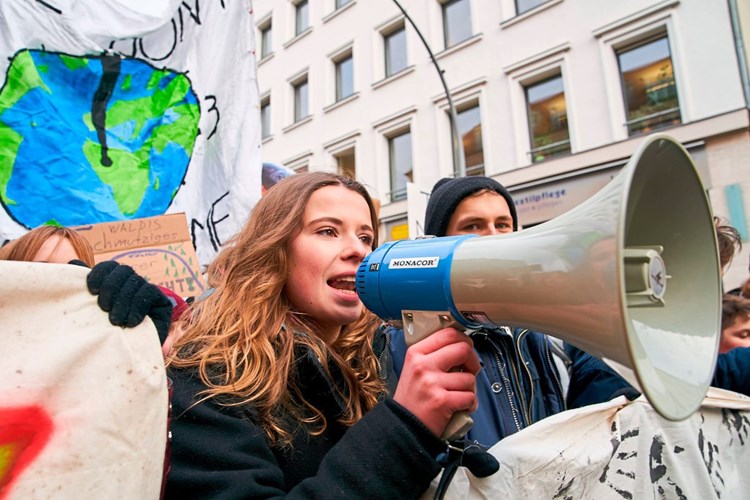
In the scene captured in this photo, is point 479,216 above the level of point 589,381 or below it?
above

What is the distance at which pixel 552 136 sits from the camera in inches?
348

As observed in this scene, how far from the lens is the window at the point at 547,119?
8.74 m

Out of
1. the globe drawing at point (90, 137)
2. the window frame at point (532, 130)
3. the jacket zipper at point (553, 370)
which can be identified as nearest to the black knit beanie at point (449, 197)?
the jacket zipper at point (553, 370)

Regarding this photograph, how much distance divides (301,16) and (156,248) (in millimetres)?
13678

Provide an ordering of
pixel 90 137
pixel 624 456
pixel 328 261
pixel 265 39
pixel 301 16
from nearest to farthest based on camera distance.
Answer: pixel 624 456 < pixel 328 261 < pixel 90 137 < pixel 301 16 < pixel 265 39

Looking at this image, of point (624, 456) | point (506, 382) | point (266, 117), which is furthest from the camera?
point (266, 117)

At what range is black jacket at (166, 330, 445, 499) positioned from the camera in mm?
770

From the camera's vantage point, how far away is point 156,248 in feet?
8.03

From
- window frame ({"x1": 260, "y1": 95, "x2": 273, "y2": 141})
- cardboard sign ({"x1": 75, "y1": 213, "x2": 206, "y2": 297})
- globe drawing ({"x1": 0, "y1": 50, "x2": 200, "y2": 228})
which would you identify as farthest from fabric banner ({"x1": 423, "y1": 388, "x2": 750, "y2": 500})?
window frame ({"x1": 260, "y1": 95, "x2": 273, "y2": 141})

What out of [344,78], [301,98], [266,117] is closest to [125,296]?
[344,78]

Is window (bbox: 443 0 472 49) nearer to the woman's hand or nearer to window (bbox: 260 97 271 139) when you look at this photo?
window (bbox: 260 97 271 139)

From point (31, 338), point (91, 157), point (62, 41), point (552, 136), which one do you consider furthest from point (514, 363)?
point (552, 136)

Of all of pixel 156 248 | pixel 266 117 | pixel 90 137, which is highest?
pixel 266 117

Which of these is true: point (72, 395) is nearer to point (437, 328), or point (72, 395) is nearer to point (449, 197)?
point (437, 328)
